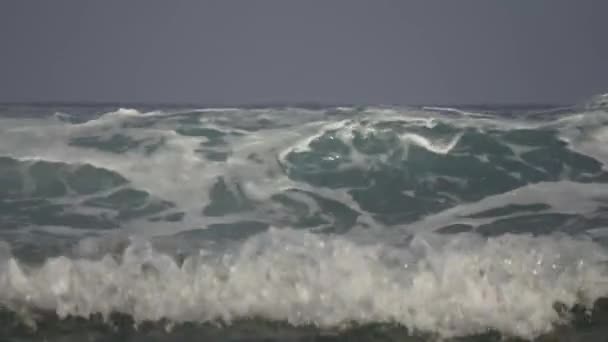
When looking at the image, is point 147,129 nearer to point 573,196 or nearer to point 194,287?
point 194,287

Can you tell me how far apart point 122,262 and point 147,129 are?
1.04 meters

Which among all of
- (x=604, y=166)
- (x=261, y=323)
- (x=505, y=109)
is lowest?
(x=261, y=323)

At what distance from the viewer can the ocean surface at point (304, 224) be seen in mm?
1214

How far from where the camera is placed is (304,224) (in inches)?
65.8

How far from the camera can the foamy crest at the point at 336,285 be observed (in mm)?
1217

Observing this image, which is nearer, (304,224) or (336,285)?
(336,285)

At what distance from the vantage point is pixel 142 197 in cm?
186

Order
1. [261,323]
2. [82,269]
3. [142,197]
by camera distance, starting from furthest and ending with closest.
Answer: [142,197]
[82,269]
[261,323]

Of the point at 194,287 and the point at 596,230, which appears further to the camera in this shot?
the point at 596,230

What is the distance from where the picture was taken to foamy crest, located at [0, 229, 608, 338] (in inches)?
47.9

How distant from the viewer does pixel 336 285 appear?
1.29m

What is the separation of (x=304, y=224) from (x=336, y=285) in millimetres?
406

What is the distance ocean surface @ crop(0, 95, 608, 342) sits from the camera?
3.98 ft

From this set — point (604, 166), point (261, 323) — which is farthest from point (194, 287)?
point (604, 166)
